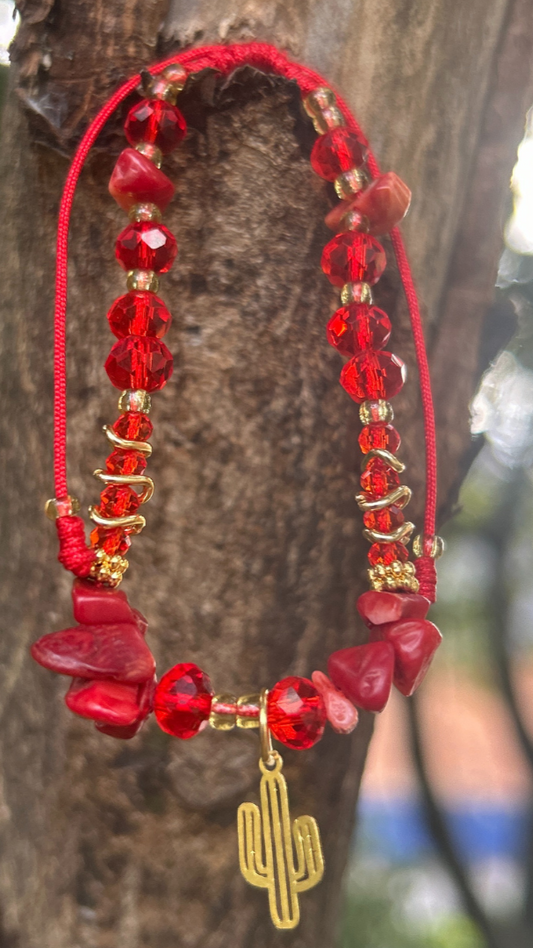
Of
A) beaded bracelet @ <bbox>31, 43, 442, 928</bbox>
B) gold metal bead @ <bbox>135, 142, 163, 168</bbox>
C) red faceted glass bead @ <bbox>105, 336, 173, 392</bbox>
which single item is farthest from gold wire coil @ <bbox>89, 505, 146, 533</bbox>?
gold metal bead @ <bbox>135, 142, 163, 168</bbox>

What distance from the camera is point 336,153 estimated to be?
1.98 feet

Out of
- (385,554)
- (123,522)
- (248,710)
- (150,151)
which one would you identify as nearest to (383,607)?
(385,554)

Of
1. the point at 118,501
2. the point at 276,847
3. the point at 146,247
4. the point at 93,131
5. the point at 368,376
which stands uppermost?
the point at 93,131

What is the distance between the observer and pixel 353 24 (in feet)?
1.99

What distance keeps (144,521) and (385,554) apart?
247 millimetres

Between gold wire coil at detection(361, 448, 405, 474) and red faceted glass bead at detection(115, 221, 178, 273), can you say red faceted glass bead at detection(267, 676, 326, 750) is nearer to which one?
gold wire coil at detection(361, 448, 405, 474)

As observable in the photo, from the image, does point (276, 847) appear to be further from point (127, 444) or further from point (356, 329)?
point (356, 329)

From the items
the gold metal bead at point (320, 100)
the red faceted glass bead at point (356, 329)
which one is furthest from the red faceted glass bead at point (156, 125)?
the red faceted glass bead at point (356, 329)

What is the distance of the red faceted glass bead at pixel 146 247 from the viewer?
567 mm

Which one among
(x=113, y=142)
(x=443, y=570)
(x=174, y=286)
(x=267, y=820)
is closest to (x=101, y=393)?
(x=174, y=286)

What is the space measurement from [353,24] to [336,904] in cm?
97

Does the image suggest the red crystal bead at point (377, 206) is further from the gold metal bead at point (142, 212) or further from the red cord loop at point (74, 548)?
the red cord loop at point (74, 548)

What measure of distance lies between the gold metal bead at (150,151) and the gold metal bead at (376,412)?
31 cm

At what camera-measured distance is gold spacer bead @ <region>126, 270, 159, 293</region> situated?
574 mm
